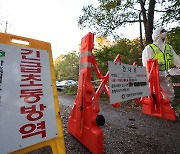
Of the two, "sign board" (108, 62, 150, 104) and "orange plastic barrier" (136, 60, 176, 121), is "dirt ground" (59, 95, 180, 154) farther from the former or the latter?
"sign board" (108, 62, 150, 104)

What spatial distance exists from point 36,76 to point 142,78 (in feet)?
7.06

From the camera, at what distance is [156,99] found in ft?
14.2

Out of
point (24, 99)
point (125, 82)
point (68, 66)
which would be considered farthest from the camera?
point (68, 66)

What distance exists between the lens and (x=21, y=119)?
63.9 inches

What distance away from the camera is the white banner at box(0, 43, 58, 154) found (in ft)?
5.10

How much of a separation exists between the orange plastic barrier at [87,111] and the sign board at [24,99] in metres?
0.71

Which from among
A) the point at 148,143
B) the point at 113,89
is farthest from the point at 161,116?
the point at 113,89

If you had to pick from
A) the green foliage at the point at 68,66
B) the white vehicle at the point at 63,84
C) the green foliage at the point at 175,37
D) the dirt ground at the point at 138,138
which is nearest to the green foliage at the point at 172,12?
the green foliage at the point at 175,37

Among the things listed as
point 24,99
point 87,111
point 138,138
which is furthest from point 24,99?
point 138,138

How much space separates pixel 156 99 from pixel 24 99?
3.45 meters

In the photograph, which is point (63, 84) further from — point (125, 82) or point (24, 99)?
point (24, 99)

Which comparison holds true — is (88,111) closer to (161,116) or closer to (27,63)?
(27,63)

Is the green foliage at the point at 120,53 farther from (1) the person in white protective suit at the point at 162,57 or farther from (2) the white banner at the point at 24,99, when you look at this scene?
(2) the white banner at the point at 24,99

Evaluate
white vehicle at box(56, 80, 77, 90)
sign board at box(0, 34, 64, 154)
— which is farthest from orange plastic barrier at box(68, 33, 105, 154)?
white vehicle at box(56, 80, 77, 90)
